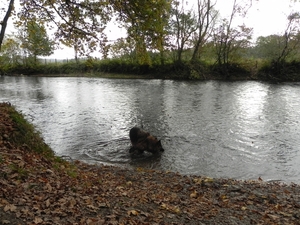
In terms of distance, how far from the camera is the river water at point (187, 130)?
30.1ft

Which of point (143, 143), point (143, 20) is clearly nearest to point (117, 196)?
point (143, 143)

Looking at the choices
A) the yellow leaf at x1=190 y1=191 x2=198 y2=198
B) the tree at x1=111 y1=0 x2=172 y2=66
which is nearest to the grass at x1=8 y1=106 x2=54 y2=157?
the yellow leaf at x1=190 y1=191 x2=198 y2=198

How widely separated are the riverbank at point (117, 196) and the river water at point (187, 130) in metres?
1.58

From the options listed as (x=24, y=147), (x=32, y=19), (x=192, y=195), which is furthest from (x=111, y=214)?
(x=32, y=19)

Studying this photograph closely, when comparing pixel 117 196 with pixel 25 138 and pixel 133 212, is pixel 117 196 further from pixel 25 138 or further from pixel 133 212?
pixel 25 138

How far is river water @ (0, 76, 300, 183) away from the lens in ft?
30.1

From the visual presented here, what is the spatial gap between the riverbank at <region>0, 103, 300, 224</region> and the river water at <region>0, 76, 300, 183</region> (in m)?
1.58

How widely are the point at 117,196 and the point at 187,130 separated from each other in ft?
27.3

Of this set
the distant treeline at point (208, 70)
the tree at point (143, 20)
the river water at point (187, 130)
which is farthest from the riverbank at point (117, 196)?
the distant treeline at point (208, 70)

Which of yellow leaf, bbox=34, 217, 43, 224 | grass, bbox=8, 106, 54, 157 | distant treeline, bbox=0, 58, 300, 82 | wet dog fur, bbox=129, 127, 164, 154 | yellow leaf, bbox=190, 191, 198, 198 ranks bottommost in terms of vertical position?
yellow leaf, bbox=190, 191, 198, 198

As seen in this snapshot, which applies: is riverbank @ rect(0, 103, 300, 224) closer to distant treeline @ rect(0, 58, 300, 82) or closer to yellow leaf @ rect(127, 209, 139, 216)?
yellow leaf @ rect(127, 209, 139, 216)

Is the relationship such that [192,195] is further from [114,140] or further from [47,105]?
[47,105]

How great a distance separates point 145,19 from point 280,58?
116 feet

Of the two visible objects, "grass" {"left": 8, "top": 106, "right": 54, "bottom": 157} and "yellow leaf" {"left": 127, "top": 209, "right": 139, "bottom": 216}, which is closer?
"yellow leaf" {"left": 127, "top": 209, "right": 139, "bottom": 216}
